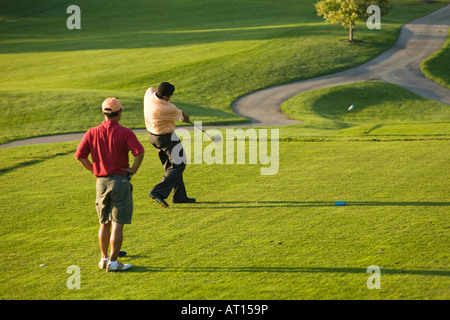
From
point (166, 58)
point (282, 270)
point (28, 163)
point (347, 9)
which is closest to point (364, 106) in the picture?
point (347, 9)

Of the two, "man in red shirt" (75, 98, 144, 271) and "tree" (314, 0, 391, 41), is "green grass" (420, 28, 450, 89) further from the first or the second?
"man in red shirt" (75, 98, 144, 271)

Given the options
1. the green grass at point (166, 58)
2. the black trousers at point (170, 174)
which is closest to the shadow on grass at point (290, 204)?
the black trousers at point (170, 174)

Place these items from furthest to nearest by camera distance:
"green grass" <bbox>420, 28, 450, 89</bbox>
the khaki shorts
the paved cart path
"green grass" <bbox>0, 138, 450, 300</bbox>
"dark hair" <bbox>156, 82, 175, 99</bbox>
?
"green grass" <bbox>420, 28, 450, 89</bbox>, the paved cart path, "dark hair" <bbox>156, 82, 175, 99</bbox>, the khaki shorts, "green grass" <bbox>0, 138, 450, 300</bbox>

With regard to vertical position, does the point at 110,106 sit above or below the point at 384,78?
above

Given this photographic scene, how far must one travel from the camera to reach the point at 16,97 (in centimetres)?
3102

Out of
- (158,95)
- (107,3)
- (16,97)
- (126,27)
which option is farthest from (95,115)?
(107,3)

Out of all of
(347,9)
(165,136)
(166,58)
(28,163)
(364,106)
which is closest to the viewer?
(165,136)

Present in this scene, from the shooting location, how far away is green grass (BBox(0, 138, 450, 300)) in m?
7.22

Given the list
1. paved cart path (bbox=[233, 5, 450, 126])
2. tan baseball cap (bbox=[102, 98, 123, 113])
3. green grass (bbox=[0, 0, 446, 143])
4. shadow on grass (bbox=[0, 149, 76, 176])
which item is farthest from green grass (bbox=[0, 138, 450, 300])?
paved cart path (bbox=[233, 5, 450, 126])

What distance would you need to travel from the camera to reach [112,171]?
7.96 metres

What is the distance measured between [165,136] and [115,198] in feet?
11.5

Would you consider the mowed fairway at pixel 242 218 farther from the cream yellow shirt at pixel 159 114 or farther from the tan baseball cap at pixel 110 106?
the tan baseball cap at pixel 110 106

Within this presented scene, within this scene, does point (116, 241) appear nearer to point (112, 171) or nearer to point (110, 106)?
point (112, 171)

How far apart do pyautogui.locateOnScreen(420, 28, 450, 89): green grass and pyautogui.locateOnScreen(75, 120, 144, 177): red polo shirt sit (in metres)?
37.6
